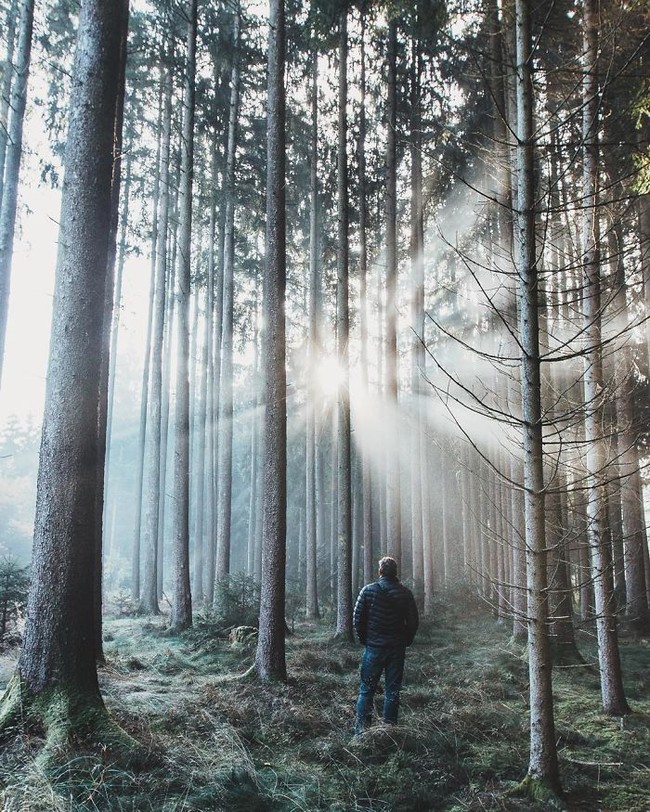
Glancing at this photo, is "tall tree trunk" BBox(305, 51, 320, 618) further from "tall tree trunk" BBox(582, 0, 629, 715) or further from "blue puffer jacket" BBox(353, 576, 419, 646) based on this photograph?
"blue puffer jacket" BBox(353, 576, 419, 646)

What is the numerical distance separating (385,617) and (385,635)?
208 mm

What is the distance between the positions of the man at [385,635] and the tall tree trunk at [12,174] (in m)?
10.3

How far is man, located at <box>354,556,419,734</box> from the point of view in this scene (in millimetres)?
6273

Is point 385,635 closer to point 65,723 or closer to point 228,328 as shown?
point 65,723

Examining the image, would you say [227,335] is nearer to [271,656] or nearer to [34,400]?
[271,656]

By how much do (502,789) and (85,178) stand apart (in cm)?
740

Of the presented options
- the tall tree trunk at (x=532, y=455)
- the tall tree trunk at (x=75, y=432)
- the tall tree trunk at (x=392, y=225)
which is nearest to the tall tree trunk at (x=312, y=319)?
the tall tree trunk at (x=392, y=225)

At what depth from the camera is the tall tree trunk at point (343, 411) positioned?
12.1 m

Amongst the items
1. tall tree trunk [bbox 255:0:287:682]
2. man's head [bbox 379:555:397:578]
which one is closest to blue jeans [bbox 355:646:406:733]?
man's head [bbox 379:555:397:578]

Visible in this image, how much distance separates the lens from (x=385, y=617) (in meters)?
6.49

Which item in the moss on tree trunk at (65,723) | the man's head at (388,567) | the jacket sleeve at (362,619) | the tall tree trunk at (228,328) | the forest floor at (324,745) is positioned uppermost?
the tall tree trunk at (228,328)

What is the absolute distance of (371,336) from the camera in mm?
24406

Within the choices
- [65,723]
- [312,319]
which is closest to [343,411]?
[312,319]

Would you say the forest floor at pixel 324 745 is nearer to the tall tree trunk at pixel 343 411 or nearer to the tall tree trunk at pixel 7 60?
the tall tree trunk at pixel 343 411
